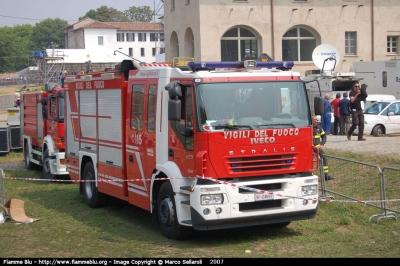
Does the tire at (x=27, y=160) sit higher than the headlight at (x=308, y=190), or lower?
lower

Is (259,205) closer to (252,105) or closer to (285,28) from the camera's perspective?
(252,105)

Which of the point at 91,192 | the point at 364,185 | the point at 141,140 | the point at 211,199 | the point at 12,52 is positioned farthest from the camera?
the point at 12,52

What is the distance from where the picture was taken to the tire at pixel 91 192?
1283cm

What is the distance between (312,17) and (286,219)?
105 ft

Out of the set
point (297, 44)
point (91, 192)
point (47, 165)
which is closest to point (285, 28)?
point (297, 44)

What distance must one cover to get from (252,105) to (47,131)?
1056 centimetres

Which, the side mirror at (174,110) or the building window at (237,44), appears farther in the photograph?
the building window at (237,44)

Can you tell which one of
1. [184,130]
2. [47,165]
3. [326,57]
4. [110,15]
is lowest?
[47,165]

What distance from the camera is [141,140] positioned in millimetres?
10336

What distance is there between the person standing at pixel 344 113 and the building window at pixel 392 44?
775 inches

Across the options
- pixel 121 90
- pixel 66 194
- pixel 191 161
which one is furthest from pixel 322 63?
pixel 191 161

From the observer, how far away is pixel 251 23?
125 ft

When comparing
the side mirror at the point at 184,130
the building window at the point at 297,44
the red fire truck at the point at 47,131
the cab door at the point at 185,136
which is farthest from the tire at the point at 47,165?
the building window at the point at 297,44

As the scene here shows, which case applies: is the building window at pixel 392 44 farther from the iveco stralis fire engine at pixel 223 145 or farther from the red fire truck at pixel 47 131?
the iveco stralis fire engine at pixel 223 145
